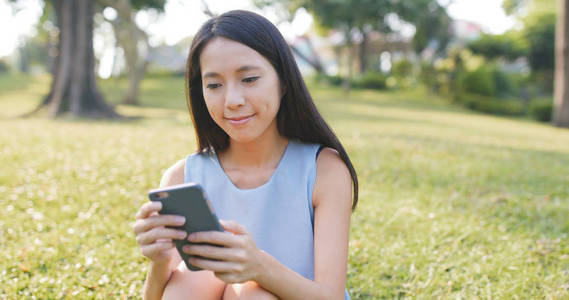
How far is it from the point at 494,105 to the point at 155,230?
21.2 meters

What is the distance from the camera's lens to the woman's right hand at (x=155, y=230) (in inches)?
53.9

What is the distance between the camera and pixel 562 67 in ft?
46.3

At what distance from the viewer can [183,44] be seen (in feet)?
172

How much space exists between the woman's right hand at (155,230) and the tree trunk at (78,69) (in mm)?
11484

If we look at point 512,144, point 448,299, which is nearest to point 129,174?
point 448,299

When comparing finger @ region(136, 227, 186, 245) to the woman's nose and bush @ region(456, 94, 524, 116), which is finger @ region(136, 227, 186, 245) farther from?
bush @ region(456, 94, 524, 116)

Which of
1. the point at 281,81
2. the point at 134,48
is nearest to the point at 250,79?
the point at 281,81

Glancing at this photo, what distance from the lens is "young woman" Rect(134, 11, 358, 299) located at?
5.34ft

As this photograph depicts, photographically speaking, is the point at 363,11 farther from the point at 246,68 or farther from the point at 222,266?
the point at 222,266

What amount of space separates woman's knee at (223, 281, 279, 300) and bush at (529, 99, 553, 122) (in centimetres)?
1951

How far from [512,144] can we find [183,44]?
48.5 metres

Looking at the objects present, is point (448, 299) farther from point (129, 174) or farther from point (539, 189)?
point (129, 174)

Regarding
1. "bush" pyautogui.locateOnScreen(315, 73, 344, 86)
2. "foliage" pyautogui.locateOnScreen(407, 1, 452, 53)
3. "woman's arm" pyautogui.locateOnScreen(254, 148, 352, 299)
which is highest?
"foliage" pyautogui.locateOnScreen(407, 1, 452, 53)

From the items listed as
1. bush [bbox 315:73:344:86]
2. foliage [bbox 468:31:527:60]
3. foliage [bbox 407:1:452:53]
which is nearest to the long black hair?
foliage [bbox 407:1:452:53]
